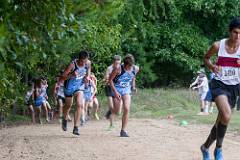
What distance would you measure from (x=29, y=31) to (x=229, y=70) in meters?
3.14

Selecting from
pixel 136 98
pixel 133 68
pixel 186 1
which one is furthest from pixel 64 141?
pixel 186 1

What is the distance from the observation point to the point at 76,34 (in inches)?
242

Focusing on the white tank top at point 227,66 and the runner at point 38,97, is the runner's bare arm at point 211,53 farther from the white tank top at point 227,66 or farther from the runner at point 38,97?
the runner at point 38,97

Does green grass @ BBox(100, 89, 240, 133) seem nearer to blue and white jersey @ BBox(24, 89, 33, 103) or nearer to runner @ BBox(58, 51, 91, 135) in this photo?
blue and white jersey @ BBox(24, 89, 33, 103)

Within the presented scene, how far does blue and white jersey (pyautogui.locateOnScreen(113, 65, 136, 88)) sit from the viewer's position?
12758 mm

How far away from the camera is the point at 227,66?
803 cm

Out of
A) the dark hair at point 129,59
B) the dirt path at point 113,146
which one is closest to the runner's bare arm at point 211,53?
the dirt path at point 113,146

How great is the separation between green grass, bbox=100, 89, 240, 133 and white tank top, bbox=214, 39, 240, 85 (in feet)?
32.6

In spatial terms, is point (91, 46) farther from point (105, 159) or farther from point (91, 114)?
point (105, 159)

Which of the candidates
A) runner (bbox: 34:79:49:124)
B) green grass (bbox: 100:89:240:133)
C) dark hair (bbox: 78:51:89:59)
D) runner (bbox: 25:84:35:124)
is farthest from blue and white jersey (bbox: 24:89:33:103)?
dark hair (bbox: 78:51:89:59)

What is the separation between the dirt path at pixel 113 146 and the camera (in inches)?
381

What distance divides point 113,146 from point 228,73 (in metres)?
3.51

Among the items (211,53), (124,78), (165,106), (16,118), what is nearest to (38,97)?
(16,118)

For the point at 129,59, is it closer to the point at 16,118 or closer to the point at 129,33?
the point at 16,118
